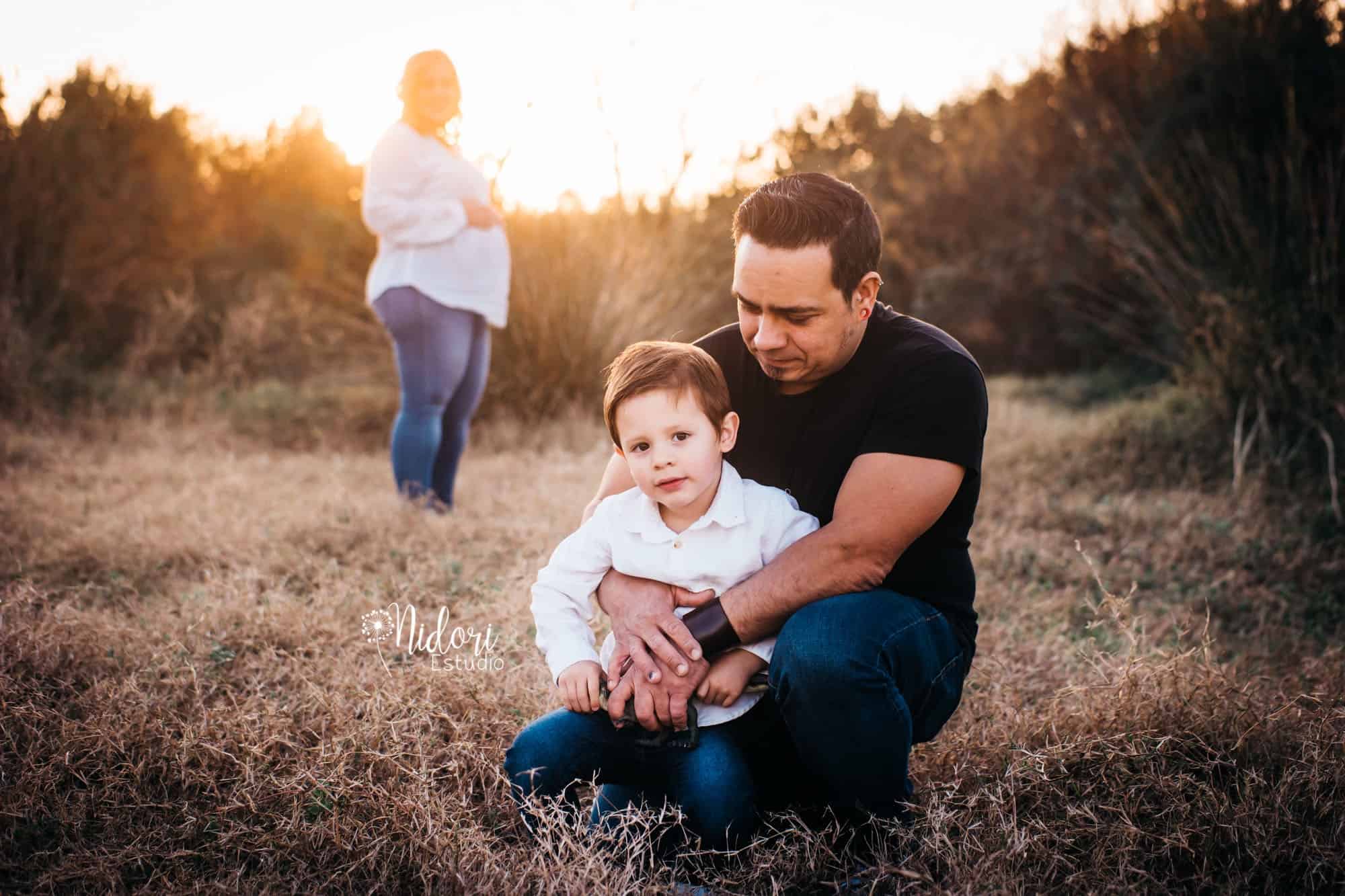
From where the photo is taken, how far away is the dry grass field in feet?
5.47

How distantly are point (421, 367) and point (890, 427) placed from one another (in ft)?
8.49

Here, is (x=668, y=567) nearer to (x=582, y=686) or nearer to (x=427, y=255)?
(x=582, y=686)

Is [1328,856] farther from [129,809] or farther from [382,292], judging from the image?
[382,292]

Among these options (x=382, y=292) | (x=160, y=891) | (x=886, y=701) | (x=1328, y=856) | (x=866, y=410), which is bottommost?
(x=1328, y=856)

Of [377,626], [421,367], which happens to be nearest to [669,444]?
[377,626]

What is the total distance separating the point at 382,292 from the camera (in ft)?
12.5

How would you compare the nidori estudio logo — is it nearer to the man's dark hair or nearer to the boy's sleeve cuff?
the boy's sleeve cuff

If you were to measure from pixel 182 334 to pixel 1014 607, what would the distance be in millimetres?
8580

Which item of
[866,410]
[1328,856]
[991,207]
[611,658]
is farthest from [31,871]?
[991,207]

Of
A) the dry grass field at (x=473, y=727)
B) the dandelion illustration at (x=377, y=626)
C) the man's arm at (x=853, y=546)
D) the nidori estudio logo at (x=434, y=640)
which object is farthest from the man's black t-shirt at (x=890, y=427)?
the dandelion illustration at (x=377, y=626)

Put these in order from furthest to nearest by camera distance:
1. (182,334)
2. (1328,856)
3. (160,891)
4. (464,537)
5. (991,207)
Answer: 1. (991,207)
2. (182,334)
3. (464,537)
4. (1328,856)
5. (160,891)

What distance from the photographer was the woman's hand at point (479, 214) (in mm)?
3863

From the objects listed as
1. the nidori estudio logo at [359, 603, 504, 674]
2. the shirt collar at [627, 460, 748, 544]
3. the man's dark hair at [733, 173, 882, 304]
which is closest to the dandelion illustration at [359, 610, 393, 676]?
the nidori estudio logo at [359, 603, 504, 674]

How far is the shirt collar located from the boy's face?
0.14 ft
